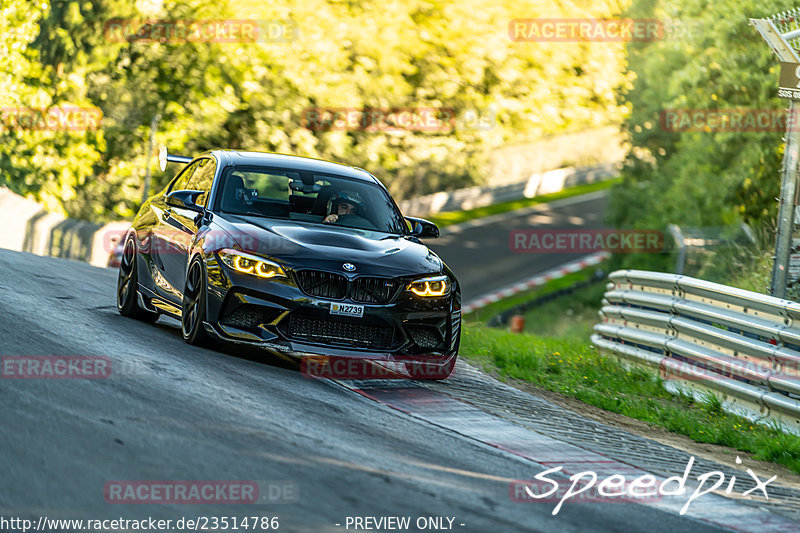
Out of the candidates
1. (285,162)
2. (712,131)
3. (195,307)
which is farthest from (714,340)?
(712,131)

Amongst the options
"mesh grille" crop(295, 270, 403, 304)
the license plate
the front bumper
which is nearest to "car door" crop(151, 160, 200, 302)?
the front bumper

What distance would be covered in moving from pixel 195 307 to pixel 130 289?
192cm

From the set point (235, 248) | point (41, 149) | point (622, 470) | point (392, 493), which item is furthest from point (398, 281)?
point (41, 149)

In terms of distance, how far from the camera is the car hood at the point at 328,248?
28.9ft

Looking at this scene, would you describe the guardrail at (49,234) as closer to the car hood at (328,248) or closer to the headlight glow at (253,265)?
the car hood at (328,248)

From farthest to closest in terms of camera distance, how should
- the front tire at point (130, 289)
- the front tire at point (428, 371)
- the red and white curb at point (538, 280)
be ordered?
the red and white curb at point (538, 280)
the front tire at point (130, 289)
the front tire at point (428, 371)

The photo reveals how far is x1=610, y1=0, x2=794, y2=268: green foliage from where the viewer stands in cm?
2458

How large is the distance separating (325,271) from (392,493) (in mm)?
3230

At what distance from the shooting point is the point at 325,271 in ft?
28.7

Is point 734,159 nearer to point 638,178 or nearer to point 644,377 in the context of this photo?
point 638,178

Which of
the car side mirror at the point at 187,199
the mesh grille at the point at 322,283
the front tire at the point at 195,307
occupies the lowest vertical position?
the front tire at the point at 195,307

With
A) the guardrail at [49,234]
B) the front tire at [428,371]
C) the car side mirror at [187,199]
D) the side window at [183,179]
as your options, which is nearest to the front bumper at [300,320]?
the front tire at [428,371]

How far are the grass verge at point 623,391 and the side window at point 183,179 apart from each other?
352cm

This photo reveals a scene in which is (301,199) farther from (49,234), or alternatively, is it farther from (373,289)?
(49,234)
